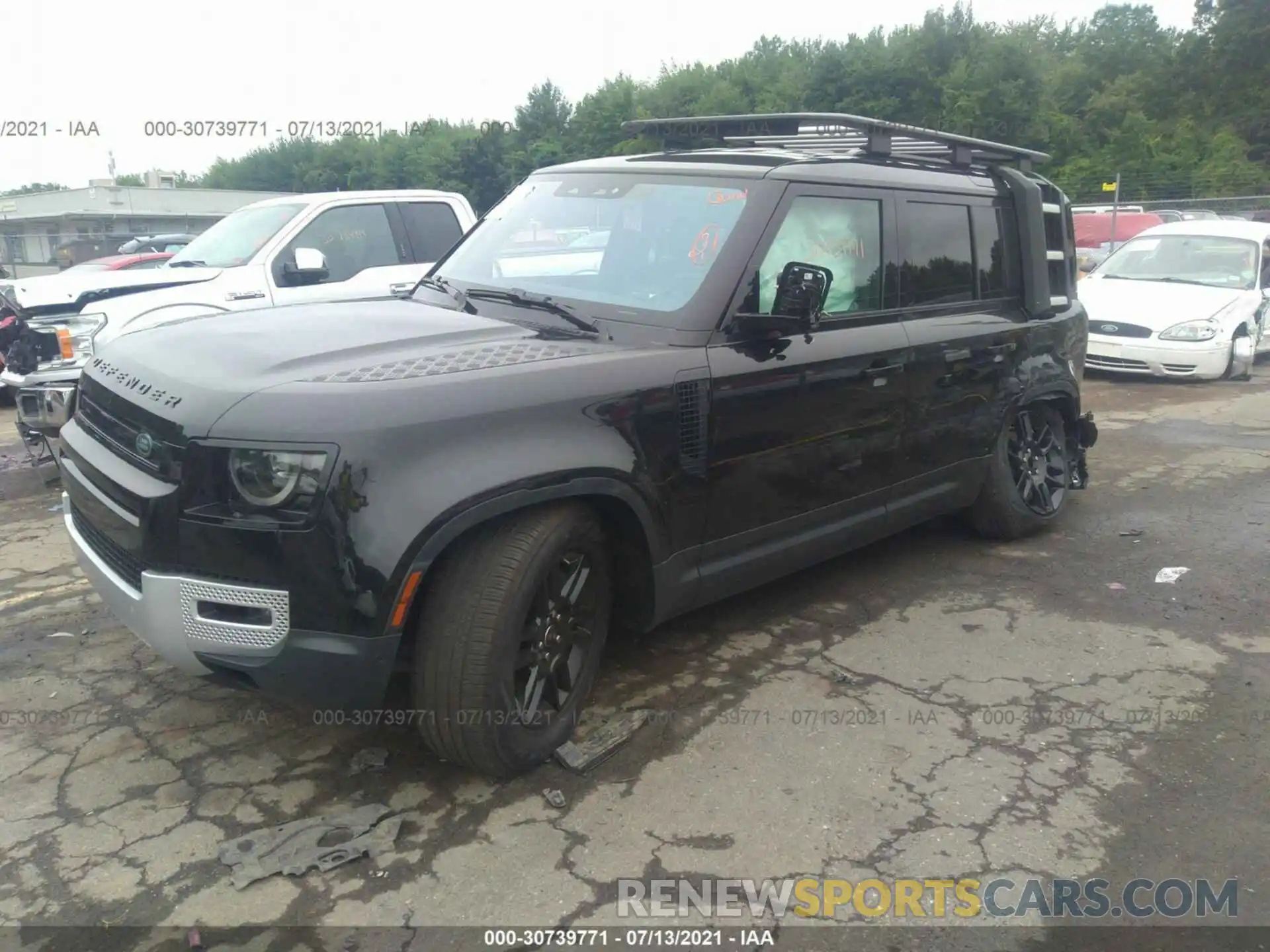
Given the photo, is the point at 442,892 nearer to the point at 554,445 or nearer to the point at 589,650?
the point at 589,650

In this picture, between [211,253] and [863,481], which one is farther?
[211,253]

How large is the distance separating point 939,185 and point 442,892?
12.3 ft

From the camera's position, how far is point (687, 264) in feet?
12.1

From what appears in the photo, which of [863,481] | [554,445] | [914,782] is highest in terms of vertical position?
[554,445]

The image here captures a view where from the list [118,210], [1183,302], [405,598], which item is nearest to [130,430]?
[405,598]

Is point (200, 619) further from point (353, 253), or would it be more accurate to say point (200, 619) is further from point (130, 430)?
point (353, 253)

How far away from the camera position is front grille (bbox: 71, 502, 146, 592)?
9.33ft

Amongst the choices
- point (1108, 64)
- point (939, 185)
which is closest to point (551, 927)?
point (939, 185)

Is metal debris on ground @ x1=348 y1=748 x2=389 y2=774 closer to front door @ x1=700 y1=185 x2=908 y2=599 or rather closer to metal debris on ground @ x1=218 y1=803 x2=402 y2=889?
metal debris on ground @ x1=218 y1=803 x2=402 y2=889

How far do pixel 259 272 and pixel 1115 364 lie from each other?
8766 mm

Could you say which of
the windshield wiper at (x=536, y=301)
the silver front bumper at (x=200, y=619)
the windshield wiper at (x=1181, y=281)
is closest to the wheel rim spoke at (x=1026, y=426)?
the windshield wiper at (x=536, y=301)

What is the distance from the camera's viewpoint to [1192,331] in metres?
10.3

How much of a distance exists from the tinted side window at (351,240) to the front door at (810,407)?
4394 mm

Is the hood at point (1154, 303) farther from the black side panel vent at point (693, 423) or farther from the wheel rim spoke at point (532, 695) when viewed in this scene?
the wheel rim spoke at point (532, 695)
